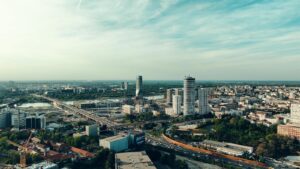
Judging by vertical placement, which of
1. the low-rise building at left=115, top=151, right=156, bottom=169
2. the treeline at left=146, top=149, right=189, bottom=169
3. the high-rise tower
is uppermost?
the high-rise tower

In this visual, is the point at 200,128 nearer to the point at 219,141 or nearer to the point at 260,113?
the point at 219,141

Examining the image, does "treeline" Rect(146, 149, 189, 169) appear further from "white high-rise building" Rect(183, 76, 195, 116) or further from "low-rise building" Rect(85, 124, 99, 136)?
"white high-rise building" Rect(183, 76, 195, 116)

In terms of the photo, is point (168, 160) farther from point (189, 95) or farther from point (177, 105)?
point (177, 105)

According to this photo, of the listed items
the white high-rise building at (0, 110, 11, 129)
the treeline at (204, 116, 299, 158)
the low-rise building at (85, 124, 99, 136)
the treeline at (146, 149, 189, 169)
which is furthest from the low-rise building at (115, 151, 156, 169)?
the white high-rise building at (0, 110, 11, 129)

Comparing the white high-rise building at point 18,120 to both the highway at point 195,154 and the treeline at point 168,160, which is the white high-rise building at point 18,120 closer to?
the highway at point 195,154

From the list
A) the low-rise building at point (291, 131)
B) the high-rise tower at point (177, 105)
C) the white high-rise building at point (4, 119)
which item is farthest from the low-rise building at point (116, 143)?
the high-rise tower at point (177, 105)

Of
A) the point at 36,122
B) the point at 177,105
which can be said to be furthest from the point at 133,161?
the point at 177,105
